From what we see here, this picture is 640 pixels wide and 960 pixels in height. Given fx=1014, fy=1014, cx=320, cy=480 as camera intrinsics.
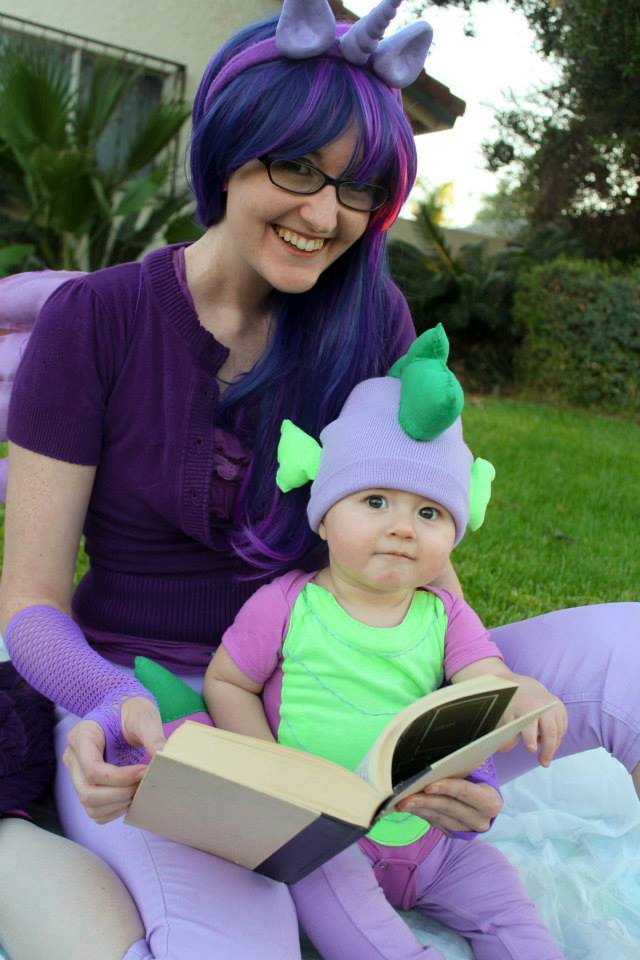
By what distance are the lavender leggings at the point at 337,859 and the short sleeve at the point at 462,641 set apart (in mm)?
150

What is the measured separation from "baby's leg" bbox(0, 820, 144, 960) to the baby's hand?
62cm

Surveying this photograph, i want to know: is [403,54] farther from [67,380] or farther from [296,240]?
[67,380]

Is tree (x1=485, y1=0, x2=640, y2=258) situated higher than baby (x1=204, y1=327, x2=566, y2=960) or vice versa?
tree (x1=485, y1=0, x2=640, y2=258)

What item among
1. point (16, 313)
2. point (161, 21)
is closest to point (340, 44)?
Answer: point (16, 313)

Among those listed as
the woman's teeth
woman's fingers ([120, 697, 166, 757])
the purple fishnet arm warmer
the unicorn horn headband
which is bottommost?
the purple fishnet arm warmer

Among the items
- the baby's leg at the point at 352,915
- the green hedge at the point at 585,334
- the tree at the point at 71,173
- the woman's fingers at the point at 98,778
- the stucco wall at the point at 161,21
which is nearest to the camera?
the woman's fingers at the point at 98,778

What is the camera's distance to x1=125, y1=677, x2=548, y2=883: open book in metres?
1.17

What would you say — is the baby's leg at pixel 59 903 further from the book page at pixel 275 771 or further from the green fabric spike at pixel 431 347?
Result: the green fabric spike at pixel 431 347

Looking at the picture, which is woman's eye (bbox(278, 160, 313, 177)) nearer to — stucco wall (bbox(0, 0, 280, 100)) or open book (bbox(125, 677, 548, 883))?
open book (bbox(125, 677, 548, 883))

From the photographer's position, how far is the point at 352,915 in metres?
1.59

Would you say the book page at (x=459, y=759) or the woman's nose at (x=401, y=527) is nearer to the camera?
the book page at (x=459, y=759)

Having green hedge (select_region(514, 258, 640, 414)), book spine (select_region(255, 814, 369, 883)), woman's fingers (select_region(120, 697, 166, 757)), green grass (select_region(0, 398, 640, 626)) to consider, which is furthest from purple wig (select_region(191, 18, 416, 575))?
green hedge (select_region(514, 258, 640, 414))

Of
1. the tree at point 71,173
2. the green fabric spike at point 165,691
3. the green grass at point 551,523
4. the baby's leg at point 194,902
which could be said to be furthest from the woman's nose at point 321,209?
→ the tree at point 71,173

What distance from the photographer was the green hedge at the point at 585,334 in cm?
1036
